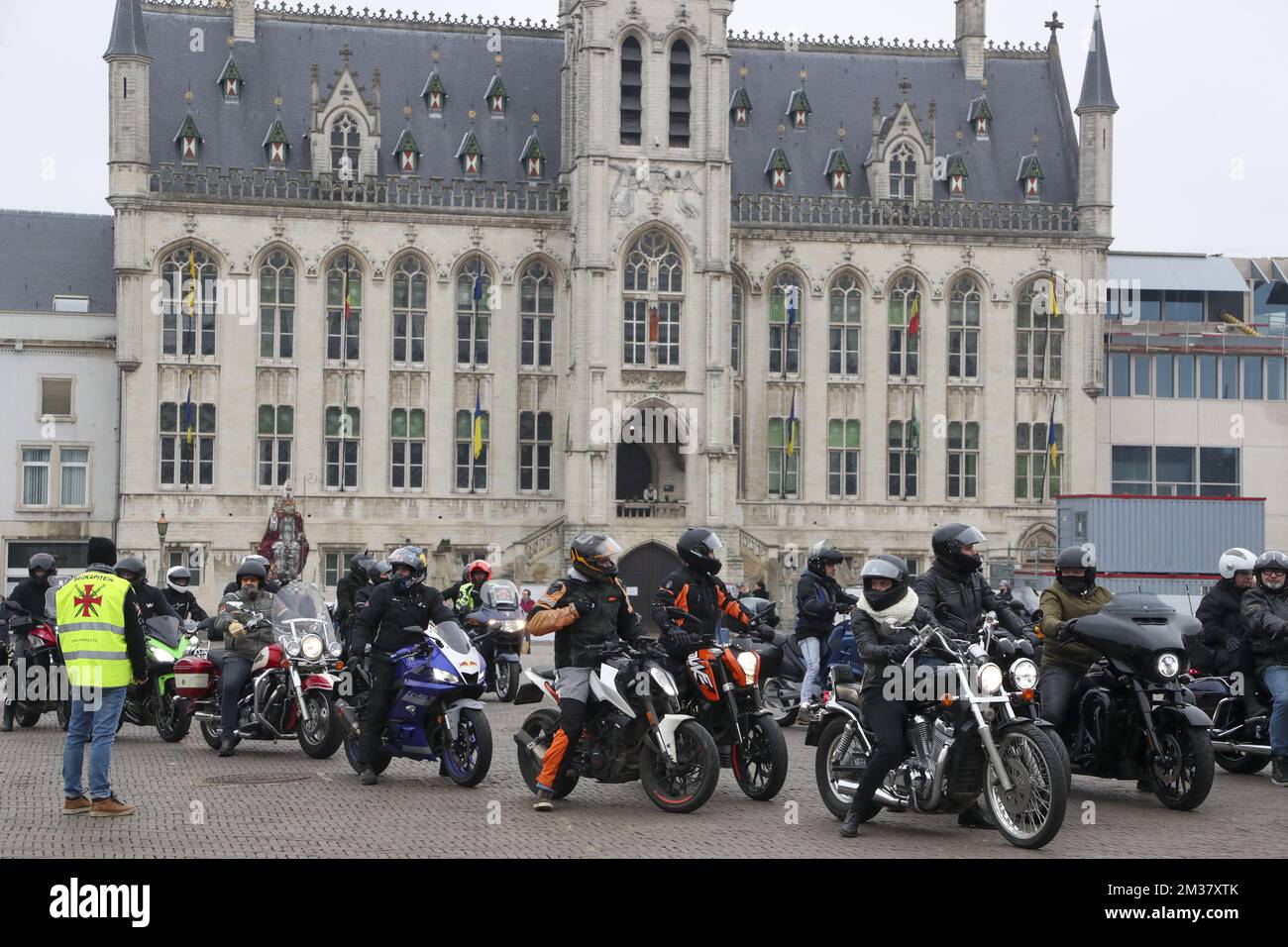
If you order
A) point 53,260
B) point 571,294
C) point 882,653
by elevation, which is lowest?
point 882,653

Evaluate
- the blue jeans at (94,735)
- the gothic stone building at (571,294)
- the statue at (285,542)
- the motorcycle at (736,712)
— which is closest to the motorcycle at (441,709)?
the motorcycle at (736,712)

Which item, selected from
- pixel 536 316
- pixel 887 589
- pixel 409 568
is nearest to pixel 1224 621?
pixel 887 589

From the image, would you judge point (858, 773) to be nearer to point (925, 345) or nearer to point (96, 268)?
point (925, 345)

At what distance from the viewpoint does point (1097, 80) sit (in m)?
58.6

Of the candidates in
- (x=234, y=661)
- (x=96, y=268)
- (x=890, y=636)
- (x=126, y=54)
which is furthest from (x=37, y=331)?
(x=890, y=636)

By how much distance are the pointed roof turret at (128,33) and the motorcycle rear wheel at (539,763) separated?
42694 mm

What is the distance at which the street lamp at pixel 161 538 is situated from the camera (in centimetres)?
5150

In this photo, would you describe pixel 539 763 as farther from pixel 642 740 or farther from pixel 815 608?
pixel 815 608

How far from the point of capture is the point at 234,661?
18797 millimetres

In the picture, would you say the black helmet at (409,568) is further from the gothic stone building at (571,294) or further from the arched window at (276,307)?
the arched window at (276,307)

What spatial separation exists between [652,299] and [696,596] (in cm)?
3903

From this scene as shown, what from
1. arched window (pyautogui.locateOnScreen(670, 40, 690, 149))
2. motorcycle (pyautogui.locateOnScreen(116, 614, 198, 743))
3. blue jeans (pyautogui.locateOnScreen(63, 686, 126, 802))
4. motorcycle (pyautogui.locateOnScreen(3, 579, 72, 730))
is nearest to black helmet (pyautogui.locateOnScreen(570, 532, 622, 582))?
blue jeans (pyautogui.locateOnScreen(63, 686, 126, 802))

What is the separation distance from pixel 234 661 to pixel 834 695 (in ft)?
22.4

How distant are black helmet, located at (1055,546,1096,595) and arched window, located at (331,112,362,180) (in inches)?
1664
